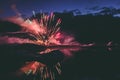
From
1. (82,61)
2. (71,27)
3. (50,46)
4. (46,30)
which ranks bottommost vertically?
(82,61)

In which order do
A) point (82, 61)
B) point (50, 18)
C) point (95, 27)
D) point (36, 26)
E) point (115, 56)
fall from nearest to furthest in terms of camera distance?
point (50, 18) → point (36, 26) → point (82, 61) → point (115, 56) → point (95, 27)

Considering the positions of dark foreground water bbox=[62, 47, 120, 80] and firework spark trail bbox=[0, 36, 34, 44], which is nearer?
firework spark trail bbox=[0, 36, 34, 44]

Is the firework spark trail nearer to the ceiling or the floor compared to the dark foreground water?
nearer to the ceiling

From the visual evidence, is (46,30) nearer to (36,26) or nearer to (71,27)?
(36,26)

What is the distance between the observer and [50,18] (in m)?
22.5

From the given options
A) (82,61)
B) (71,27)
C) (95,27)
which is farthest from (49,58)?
(95,27)

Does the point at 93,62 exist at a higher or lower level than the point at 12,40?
lower

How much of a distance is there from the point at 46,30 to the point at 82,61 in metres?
22.8

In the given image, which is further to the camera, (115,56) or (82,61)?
(115,56)

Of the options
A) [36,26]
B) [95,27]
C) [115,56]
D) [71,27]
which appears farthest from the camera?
[95,27]

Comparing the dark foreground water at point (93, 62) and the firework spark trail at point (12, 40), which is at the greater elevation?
the firework spark trail at point (12, 40)

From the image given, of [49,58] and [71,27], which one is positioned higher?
[71,27]

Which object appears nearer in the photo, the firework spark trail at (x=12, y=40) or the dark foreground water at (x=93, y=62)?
the firework spark trail at (x=12, y=40)

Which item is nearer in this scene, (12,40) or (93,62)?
(12,40)
